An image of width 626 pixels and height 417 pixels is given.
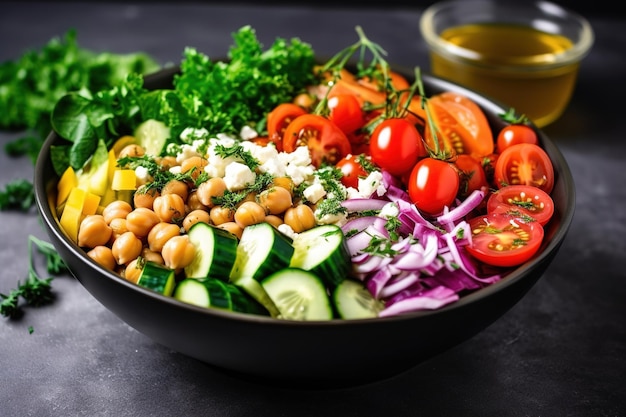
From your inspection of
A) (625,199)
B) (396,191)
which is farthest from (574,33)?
(396,191)

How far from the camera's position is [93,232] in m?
2.46

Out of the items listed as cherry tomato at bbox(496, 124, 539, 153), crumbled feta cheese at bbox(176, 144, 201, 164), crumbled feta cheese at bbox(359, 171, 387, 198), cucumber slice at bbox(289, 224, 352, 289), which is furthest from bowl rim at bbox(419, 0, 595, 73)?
cucumber slice at bbox(289, 224, 352, 289)

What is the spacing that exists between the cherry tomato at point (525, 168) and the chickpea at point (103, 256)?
4.42 feet

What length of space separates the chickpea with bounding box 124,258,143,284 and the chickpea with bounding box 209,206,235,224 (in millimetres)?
278

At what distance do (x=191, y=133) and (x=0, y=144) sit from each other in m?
Answer: 1.55

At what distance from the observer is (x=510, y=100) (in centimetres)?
388

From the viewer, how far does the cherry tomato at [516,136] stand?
2891mm

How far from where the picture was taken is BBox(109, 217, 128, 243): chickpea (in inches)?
98.7

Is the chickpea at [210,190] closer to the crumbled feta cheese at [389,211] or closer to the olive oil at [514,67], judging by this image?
the crumbled feta cheese at [389,211]

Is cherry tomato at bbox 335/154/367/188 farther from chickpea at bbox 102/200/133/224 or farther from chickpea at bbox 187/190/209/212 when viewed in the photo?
chickpea at bbox 102/200/133/224

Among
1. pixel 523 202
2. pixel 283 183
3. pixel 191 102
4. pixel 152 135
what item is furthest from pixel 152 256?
pixel 523 202

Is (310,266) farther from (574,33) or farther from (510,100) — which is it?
→ (574,33)

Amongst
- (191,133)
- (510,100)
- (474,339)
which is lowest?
(474,339)

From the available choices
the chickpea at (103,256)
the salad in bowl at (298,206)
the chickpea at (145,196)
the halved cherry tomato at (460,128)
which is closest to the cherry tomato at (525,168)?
the salad in bowl at (298,206)
